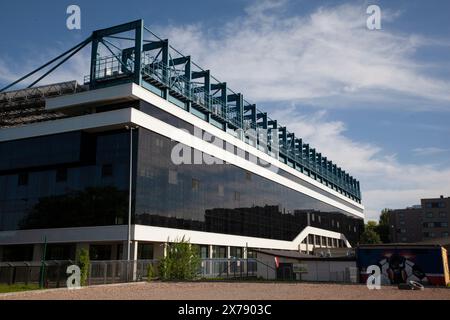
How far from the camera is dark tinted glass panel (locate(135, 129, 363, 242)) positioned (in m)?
48.8

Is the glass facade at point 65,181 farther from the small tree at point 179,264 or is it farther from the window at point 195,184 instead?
the window at point 195,184

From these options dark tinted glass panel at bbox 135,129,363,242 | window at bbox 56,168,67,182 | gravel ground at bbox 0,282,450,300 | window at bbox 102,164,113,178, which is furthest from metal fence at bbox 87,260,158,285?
window at bbox 56,168,67,182

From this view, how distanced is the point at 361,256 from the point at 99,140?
1179 inches

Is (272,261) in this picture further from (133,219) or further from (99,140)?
(99,140)

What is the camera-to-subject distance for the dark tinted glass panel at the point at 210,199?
48.8 meters

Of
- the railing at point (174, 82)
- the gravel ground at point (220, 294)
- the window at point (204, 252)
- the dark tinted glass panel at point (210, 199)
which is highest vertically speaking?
the railing at point (174, 82)

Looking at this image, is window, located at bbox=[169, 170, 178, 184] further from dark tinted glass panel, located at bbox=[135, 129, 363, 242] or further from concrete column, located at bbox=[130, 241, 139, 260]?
concrete column, located at bbox=[130, 241, 139, 260]

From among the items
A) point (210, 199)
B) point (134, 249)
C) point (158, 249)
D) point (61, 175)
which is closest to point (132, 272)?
point (134, 249)

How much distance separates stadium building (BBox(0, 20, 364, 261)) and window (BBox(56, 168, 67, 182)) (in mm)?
116

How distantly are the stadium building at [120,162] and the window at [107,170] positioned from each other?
0.36 feet

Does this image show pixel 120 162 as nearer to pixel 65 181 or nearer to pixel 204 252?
pixel 65 181

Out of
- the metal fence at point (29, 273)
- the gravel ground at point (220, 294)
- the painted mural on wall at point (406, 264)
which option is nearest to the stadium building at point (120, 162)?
the metal fence at point (29, 273)
